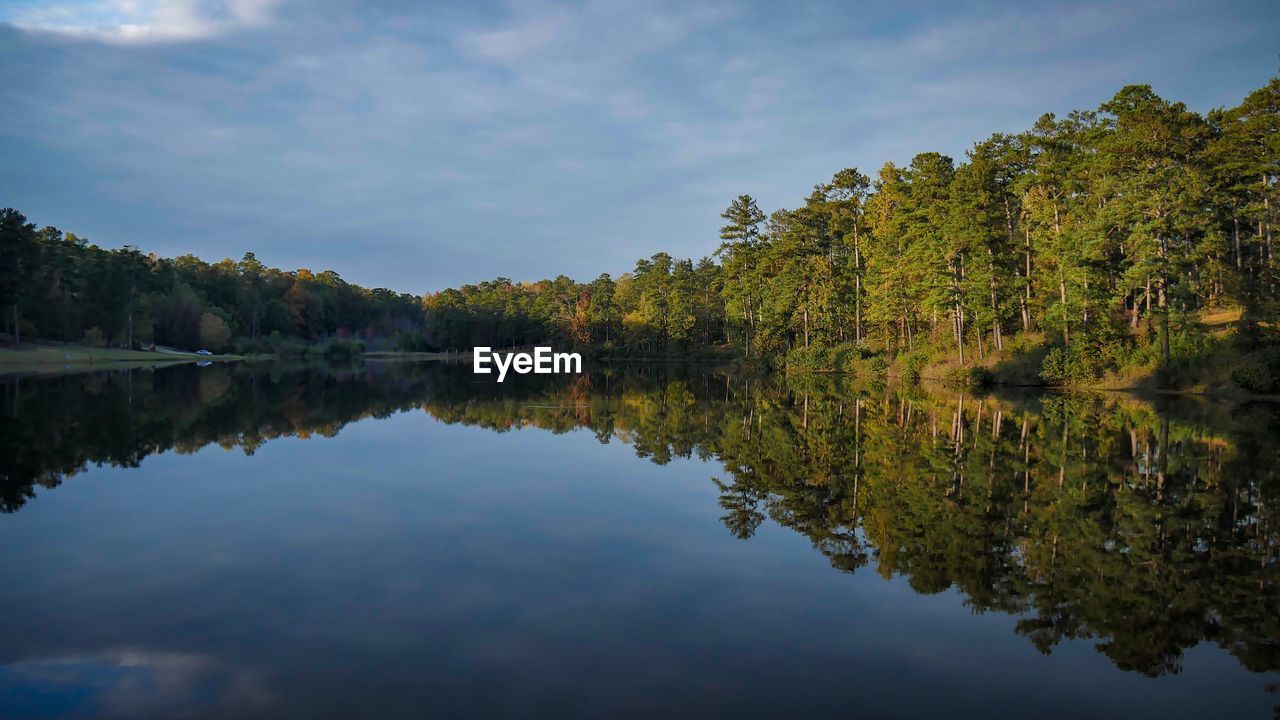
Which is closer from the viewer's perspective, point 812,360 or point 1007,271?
point 1007,271

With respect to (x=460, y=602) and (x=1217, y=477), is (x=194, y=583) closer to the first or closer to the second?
(x=460, y=602)

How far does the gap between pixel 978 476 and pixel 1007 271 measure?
27.7 meters

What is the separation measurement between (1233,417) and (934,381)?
711 inches

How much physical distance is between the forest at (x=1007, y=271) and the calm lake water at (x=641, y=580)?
1630 cm

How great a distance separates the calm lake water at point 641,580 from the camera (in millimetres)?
4363

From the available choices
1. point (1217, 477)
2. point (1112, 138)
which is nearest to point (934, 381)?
point (1112, 138)

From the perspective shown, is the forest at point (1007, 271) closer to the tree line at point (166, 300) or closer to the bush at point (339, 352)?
the tree line at point (166, 300)

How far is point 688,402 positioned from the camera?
2541cm

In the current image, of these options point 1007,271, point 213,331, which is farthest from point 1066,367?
point 213,331

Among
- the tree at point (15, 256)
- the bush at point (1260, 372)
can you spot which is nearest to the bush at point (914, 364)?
the bush at point (1260, 372)

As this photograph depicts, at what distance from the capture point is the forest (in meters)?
27.5

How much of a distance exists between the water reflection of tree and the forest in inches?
238

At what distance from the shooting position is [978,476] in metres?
10.7

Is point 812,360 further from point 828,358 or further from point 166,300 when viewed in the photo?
point 166,300
